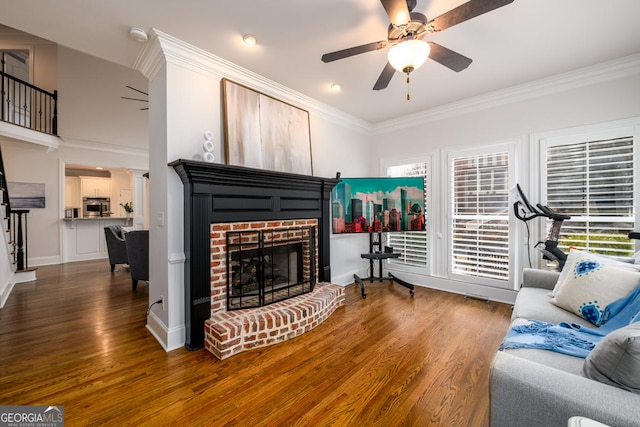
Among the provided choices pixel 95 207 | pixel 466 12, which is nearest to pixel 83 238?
pixel 95 207

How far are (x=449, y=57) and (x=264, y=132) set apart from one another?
203 cm

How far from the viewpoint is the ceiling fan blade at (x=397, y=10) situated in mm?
1611

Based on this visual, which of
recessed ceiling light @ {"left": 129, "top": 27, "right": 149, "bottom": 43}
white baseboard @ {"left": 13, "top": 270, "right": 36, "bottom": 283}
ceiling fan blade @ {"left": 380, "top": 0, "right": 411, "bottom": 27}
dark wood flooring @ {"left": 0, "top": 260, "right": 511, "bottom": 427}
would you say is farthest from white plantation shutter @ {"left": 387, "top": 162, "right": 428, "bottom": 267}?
white baseboard @ {"left": 13, "top": 270, "right": 36, "bottom": 283}

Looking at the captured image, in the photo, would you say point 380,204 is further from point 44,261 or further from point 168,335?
point 44,261

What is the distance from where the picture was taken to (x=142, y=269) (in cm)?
408

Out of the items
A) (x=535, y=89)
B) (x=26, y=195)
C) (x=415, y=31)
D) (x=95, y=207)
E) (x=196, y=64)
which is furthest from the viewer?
(x=95, y=207)

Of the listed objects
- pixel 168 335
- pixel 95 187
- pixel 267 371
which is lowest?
pixel 267 371

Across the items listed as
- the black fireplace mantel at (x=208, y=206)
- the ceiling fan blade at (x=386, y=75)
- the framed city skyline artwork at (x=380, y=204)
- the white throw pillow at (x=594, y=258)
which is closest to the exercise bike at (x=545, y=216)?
the white throw pillow at (x=594, y=258)

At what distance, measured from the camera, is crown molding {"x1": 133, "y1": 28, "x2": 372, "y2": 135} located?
2.43 m

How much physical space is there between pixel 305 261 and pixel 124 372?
2.03 meters

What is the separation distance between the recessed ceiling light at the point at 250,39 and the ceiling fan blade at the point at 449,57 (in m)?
1.57

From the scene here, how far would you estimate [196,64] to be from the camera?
2631mm

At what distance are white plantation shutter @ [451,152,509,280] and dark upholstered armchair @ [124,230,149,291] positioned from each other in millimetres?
4722

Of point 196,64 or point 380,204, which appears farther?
point 380,204
